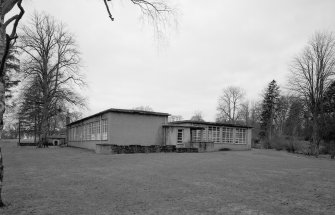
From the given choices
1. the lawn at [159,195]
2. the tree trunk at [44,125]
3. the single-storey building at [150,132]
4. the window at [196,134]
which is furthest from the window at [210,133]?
the lawn at [159,195]

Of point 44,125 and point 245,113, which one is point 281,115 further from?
point 44,125

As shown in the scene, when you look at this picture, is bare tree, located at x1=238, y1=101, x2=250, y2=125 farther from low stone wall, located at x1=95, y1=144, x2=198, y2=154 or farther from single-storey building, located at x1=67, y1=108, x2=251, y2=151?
low stone wall, located at x1=95, y1=144, x2=198, y2=154

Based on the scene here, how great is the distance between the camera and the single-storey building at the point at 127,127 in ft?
96.3

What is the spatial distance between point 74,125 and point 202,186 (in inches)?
1647

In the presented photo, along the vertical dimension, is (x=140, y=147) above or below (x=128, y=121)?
below

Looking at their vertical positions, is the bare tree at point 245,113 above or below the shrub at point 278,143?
above

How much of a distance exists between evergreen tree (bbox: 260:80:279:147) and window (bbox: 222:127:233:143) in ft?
81.1

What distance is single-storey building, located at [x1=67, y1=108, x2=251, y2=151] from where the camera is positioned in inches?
1170

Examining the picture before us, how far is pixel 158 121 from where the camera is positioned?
1284 inches

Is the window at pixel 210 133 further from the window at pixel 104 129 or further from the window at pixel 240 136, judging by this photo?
the window at pixel 104 129

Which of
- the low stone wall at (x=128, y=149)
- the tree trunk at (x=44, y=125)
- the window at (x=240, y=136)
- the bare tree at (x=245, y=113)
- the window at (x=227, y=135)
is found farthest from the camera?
the bare tree at (x=245, y=113)

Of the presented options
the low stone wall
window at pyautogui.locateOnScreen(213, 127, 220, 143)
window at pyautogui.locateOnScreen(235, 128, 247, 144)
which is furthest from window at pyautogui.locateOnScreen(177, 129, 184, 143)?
window at pyautogui.locateOnScreen(235, 128, 247, 144)

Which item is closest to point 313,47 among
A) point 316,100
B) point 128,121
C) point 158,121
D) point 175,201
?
point 316,100

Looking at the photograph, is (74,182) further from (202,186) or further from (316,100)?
(316,100)
